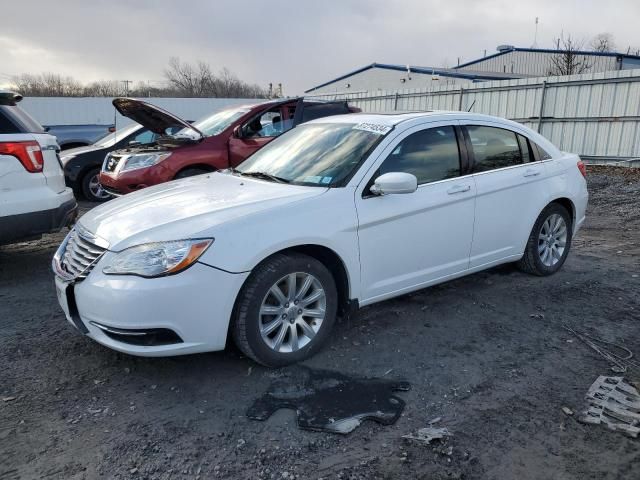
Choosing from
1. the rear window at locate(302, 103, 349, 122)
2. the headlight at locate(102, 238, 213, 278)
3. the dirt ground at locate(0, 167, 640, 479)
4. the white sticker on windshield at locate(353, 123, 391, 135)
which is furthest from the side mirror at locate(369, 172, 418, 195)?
the rear window at locate(302, 103, 349, 122)

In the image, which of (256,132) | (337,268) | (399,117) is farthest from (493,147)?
(256,132)

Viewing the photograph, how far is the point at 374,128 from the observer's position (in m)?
4.05

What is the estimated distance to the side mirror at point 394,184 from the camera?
354 centimetres

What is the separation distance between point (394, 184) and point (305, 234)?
732mm

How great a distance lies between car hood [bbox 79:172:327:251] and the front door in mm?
506

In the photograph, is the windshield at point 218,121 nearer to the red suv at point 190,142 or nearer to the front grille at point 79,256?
the red suv at point 190,142

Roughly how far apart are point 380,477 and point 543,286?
3.22 meters

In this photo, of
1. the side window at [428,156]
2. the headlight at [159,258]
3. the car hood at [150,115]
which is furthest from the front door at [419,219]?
the car hood at [150,115]

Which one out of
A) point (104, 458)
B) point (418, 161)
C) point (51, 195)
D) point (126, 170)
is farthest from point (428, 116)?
point (126, 170)

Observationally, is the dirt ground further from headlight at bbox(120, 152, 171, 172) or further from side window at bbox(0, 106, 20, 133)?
headlight at bbox(120, 152, 171, 172)

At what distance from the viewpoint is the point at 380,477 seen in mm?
2402

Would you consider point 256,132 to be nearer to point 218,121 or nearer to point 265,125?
point 265,125

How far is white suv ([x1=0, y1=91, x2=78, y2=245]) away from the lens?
15.7 ft

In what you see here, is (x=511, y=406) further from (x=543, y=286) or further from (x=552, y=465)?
(x=543, y=286)
